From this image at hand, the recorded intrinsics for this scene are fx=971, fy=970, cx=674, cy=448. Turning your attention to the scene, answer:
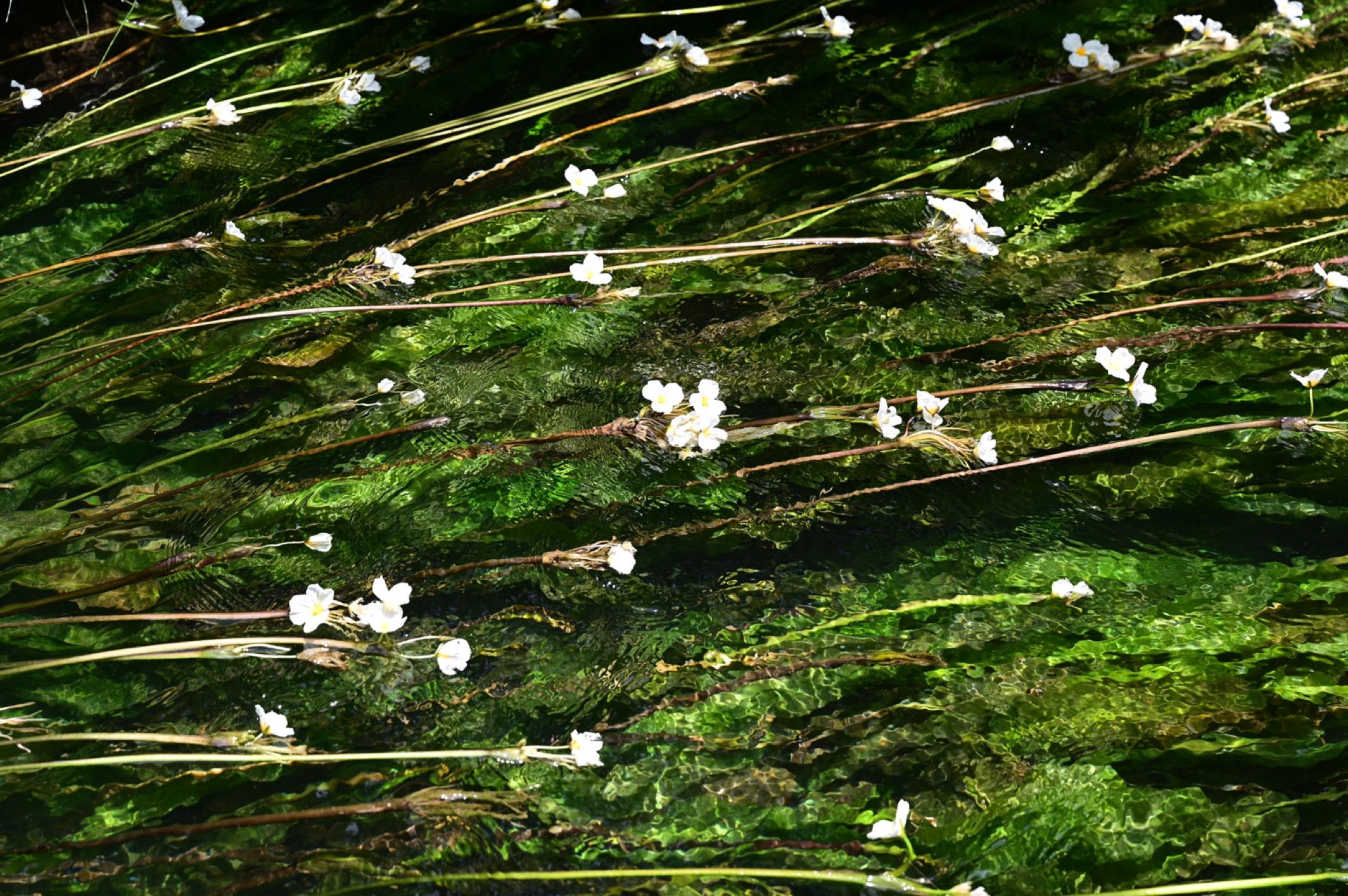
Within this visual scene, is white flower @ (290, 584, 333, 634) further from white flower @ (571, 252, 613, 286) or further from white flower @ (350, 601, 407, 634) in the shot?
white flower @ (571, 252, 613, 286)

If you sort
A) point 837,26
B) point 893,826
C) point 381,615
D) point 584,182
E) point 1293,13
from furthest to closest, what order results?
1. point 1293,13
2. point 837,26
3. point 584,182
4. point 381,615
5. point 893,826

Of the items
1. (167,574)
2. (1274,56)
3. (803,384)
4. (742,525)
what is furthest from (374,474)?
(1274,56)

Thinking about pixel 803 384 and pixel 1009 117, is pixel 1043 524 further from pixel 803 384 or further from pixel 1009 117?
pixel 1009 117

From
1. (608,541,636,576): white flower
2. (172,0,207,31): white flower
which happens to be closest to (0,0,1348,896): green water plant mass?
(608,541,636,576): white flower

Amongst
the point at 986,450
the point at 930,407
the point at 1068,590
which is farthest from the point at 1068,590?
the point at 930,407

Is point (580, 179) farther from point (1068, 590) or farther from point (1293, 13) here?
point (1293, 13)

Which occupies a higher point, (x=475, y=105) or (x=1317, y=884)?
(x=475, y=105)
